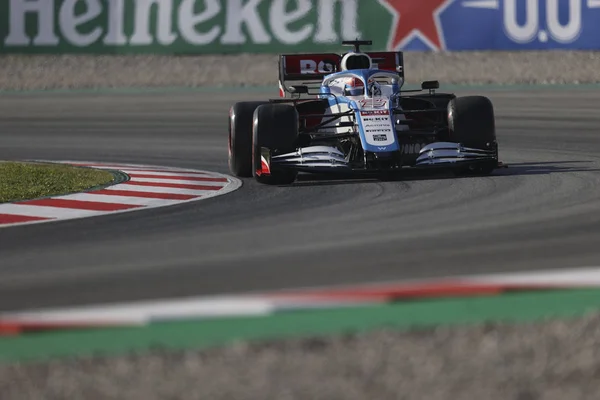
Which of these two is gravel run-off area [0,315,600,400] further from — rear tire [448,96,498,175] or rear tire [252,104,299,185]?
rear tire [448,96,498,175]

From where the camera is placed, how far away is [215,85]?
2120 centimetres

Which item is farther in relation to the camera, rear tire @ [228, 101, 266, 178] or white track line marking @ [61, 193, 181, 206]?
rear tire @ [228, 101, 266, 178]

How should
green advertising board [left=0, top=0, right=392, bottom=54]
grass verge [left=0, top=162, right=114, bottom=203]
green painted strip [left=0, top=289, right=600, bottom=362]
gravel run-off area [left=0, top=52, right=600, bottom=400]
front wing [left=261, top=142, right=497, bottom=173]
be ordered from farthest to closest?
green advertising board [left=0, top=0, right=392, bottom=54] < front wing [left=261, top=142, right=497, bottom=173] < grass verge [left=0, top=162, right=114, bottom=203] < green painted strip [left=0, top=289, right=600, bottom=362] < gravel run-off area [left=0, top=52, right=600, bottom=400]

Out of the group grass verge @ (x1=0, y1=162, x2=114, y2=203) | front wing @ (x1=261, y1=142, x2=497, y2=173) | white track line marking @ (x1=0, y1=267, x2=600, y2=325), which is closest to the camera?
white track line marking @ (x1=0, y1=267, x2=600, y2=325)

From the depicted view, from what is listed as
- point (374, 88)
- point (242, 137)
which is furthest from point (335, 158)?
point (242, 137)

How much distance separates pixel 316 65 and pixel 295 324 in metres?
7.64

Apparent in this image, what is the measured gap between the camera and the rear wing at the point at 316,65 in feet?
42.2

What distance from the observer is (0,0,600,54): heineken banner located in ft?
64.3

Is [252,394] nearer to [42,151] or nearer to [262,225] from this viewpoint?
[262,225]

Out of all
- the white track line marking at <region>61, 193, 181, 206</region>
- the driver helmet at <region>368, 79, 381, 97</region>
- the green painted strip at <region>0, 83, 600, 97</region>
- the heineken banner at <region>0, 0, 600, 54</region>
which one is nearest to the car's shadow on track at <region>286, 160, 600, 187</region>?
the driver helmet at <region>368, 79, 381, 97</region>

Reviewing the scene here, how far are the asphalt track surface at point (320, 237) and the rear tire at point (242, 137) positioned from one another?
496 millimetres

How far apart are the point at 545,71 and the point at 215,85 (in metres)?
5.04

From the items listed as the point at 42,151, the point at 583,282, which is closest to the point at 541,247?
the point at 583,282

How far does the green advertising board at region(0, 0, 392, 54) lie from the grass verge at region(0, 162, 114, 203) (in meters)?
7.43
